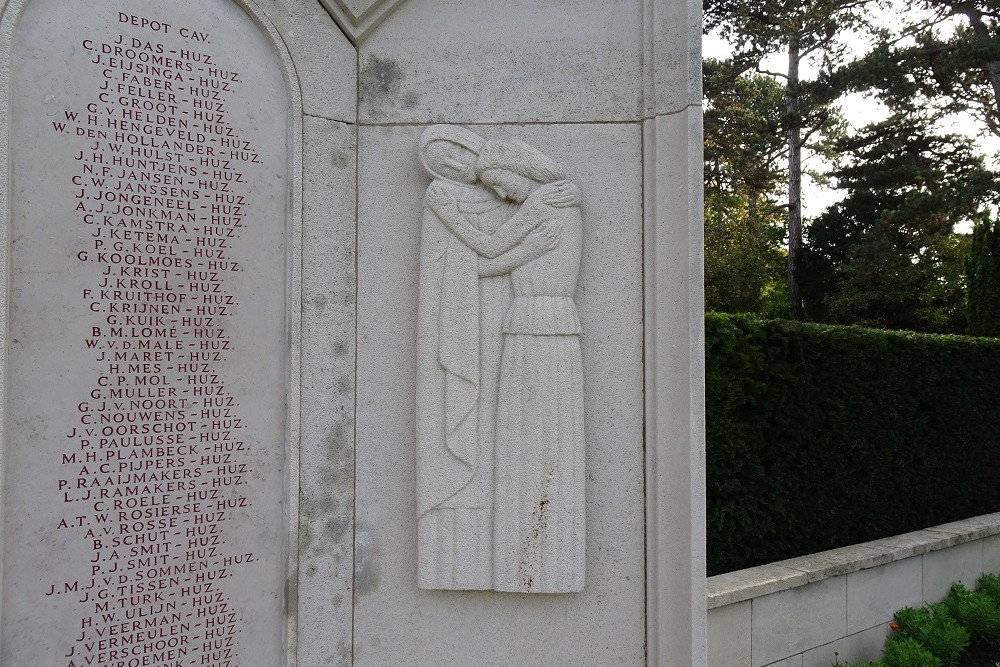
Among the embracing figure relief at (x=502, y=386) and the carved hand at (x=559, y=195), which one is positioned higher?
the carved hand at (x=559, y=195)

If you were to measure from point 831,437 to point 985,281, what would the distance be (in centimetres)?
982

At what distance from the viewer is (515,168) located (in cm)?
298

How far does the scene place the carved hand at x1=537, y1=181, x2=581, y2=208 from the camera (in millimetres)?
2939

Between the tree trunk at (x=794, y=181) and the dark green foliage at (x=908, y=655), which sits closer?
the dark green foliage at (x=908, y=655)

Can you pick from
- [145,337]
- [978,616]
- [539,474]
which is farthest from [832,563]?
[145,337]

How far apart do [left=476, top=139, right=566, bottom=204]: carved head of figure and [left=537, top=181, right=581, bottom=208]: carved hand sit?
46 mm

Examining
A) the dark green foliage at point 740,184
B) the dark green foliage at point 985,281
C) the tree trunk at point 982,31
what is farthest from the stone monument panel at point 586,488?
the tree trunk at point 982,31

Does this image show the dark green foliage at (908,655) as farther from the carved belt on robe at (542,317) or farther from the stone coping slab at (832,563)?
the carved belt on robe at (542,317)

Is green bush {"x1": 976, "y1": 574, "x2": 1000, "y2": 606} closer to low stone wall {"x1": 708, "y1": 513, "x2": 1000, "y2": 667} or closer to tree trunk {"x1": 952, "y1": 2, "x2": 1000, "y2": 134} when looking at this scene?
low stone wall {"x1": 708, "y1": 513, "x2": 1000, "y2": 667}

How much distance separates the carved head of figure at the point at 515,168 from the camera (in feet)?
9.75

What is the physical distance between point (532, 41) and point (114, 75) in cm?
170

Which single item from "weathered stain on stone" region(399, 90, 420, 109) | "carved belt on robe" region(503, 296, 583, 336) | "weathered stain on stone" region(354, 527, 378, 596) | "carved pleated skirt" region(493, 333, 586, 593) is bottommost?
"weathered stain on stone" region(354, 527, 378, 596)

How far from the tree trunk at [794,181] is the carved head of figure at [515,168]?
576 inches

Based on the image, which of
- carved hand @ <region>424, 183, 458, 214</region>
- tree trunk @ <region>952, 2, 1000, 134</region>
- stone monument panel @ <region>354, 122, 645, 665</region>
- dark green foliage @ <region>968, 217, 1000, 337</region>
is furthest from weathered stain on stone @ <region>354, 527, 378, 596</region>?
tree trunk @ <region>952, 2, 1000, 134</region>
